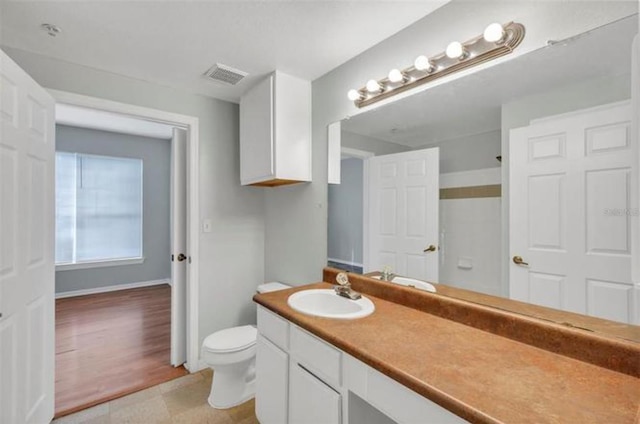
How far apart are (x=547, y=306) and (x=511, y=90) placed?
2.86 ft

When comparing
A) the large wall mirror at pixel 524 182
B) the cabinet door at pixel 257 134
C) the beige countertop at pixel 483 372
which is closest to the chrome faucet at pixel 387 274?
the large wall mirror at pixel 524 182

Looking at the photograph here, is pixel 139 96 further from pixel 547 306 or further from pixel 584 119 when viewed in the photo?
pixel 547 306

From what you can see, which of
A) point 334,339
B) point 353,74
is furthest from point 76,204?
point 334,339

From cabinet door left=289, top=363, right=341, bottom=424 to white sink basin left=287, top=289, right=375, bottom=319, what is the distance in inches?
11.9

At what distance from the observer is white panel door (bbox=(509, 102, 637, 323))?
37.1 inches

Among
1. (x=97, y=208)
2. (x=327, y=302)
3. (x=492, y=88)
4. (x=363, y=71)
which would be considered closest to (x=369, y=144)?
(x=363, y=71)

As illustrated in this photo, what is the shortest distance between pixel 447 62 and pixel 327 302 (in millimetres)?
1394

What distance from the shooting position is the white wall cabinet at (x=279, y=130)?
208cm

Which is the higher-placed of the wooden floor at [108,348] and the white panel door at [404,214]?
the white panel door at [404,214]

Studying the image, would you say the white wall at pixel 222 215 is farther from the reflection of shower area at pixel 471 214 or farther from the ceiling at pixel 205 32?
the reflection of shower area at pixel 471 214

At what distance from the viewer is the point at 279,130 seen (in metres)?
2.07

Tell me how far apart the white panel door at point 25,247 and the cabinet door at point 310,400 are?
132 cm

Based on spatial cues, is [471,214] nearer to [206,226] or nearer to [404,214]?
[404,214]

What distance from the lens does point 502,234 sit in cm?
125
